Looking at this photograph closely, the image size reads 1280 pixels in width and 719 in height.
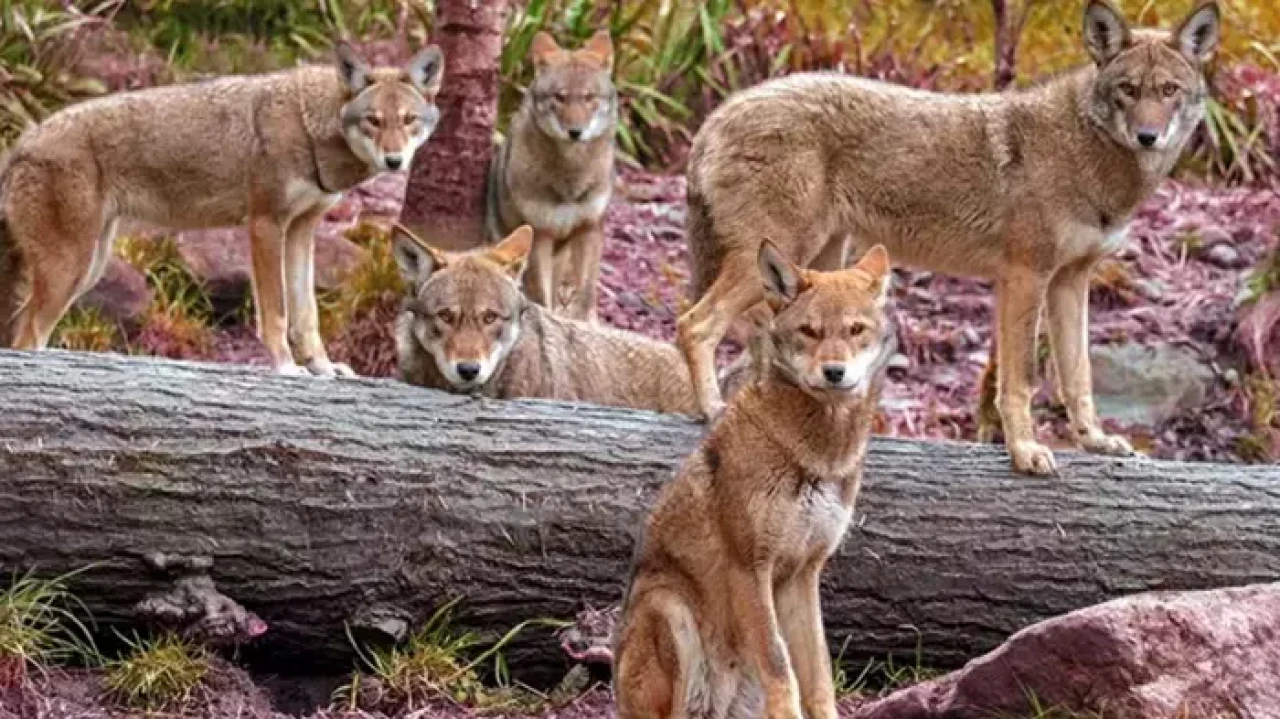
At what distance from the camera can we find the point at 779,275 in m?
6.71

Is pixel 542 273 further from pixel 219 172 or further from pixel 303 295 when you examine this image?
pixel 219 172

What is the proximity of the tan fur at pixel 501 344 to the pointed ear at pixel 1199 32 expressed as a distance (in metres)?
2.38

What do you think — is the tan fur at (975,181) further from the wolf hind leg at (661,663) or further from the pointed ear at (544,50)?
the pointed ear at (544,50)

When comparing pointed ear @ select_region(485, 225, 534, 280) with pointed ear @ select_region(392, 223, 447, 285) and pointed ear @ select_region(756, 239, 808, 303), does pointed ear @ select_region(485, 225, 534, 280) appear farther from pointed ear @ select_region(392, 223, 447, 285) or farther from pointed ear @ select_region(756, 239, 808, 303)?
pointed ear @ select_region(756, 239, 808, 303)

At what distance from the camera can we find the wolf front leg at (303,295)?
10930mm

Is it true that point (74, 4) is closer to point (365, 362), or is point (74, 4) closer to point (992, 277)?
point (365, 362)

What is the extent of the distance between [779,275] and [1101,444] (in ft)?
8.27

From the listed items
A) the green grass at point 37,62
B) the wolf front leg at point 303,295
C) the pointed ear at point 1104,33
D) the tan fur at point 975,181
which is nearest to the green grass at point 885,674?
the tan fur at point 975,181

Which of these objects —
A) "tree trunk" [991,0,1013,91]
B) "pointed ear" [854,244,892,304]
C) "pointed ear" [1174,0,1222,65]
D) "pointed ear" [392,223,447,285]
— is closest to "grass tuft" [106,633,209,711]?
"pointed ear" [392,223,447,285]

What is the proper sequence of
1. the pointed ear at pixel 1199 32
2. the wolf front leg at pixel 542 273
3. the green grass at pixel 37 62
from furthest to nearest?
the green grass at pixel 37 62
the wolf front leg at pixel 542 273
the pointed ear at pixel 1199 32

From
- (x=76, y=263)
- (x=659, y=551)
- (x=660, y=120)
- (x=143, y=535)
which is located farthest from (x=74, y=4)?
(x=659, y=551)

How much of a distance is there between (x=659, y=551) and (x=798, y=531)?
0.45 meters

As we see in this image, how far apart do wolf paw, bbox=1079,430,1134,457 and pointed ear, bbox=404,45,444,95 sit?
399cm

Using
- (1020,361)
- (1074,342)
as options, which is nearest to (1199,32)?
(1074,342)
